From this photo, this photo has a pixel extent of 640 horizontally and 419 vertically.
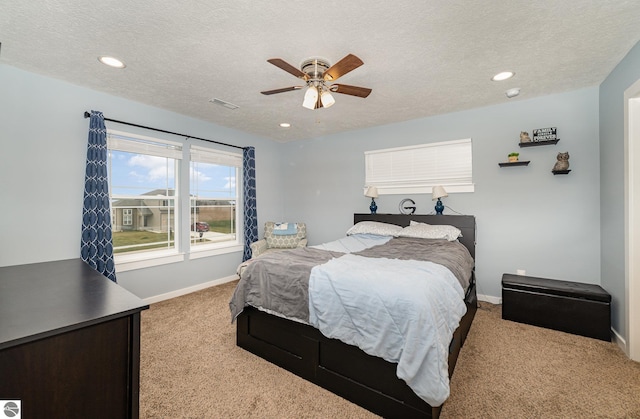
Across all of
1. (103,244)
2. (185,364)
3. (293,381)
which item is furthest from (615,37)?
(103,244)

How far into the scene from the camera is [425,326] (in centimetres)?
149

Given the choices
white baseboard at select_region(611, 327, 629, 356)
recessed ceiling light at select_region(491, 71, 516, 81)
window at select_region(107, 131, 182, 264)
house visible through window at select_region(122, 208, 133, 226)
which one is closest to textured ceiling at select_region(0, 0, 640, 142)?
recessed ceiling light at select_region(491, 71, 516, 81)

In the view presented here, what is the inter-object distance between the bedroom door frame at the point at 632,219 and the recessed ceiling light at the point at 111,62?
4.36m

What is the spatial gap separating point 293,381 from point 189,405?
2.28 ft

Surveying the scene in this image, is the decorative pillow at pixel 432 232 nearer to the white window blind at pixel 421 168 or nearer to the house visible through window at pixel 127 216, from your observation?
the white window blind at pixel 421 168

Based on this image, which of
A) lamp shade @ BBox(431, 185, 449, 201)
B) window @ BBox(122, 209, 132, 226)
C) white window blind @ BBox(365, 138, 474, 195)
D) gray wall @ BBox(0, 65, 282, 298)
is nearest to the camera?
gray wall @ BBox(0, 65, 282, 298)

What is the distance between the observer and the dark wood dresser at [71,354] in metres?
0.90

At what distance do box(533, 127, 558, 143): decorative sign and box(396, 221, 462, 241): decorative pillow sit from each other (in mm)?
1382

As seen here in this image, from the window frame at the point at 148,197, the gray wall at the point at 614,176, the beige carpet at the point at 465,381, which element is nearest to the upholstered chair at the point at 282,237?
the window frame at the point at 148,197

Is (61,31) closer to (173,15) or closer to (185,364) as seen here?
(173,15)

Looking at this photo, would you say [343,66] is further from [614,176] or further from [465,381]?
[614,176]

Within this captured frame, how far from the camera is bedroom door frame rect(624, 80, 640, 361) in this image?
2.21 m

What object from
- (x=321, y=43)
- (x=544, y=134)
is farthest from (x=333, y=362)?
(x=544, y=134)

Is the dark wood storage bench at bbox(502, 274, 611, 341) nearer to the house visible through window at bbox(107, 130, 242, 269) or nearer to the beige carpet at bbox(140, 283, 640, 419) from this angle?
the beige carpet at bbox(140, 283, 640, 419)
